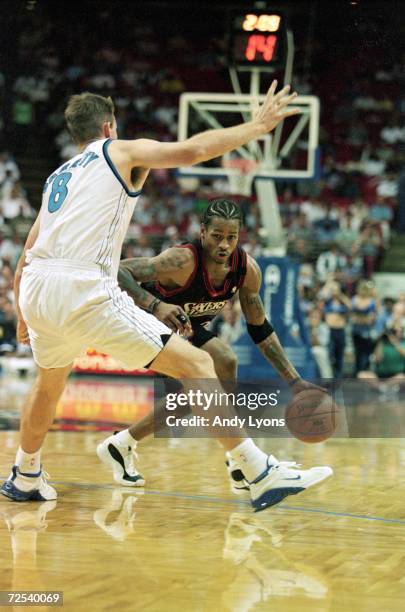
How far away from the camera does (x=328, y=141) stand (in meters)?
18.4

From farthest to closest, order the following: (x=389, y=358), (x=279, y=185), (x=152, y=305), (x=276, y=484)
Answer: (x=279, y=185)
(x=389, y=358)
(x=152, y=305)
(x=276, y=484)

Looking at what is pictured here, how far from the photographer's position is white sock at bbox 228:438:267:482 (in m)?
4.22

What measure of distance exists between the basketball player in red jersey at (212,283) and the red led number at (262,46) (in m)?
6.06

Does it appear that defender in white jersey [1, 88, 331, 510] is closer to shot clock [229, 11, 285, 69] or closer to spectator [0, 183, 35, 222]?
shot clock [229, 11, 285, 69]

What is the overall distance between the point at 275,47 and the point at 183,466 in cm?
634

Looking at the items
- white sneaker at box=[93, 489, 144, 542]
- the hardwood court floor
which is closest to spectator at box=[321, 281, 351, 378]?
the hardwood court floor

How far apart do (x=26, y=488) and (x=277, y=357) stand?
1.54 meters

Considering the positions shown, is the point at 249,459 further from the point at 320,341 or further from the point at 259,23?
A: the point at 320,341

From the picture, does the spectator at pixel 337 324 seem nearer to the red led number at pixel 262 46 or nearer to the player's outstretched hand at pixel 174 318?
the red led number at pixel 262 46

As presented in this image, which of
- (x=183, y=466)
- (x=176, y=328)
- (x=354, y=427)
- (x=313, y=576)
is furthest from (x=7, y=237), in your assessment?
(x=313, y=576)

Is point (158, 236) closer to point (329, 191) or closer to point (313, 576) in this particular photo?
point (329, 191)

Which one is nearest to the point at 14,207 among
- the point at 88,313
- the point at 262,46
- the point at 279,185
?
the point at 279,185

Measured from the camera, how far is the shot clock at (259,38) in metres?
10.7

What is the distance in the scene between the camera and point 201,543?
385 cm
